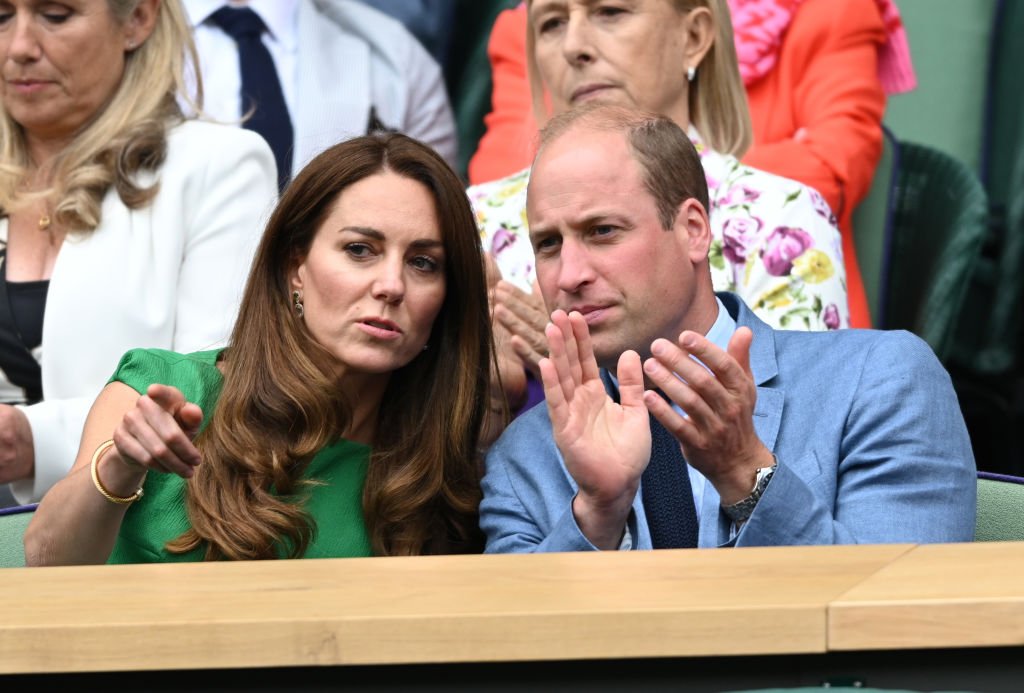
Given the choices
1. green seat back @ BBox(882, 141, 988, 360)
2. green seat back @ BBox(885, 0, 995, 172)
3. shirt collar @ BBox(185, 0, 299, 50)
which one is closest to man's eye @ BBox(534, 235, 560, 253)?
green seat back @ BBox(882, 141, 988, 360)

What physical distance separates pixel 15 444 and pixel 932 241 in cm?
183

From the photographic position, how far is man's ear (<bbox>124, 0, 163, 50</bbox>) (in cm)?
270

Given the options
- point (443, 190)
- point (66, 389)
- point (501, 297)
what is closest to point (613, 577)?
point (443, 190)

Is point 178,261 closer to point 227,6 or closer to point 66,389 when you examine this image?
point 66,389

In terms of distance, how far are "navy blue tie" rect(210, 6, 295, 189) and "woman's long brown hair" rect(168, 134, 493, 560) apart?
3.74 ft

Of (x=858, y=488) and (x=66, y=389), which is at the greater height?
(x=858, y=488)

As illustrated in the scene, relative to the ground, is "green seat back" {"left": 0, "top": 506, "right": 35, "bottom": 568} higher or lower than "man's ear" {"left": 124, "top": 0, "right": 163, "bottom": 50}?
lower

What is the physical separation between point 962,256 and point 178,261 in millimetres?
1445

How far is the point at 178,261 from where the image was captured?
8.41 feet

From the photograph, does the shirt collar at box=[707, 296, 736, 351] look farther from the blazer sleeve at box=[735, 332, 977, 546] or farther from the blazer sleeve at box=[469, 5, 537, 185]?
the blazer sleeve at box=[469, 5, 537, 185]

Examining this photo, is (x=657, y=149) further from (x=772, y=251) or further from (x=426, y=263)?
(x=772, y=251)

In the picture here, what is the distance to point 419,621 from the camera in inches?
46.9

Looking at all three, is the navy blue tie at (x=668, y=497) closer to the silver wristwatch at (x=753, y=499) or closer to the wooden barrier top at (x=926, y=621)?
the silver wristwatch at (x=753, y=499)

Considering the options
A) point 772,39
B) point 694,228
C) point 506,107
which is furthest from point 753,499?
point 506,107
